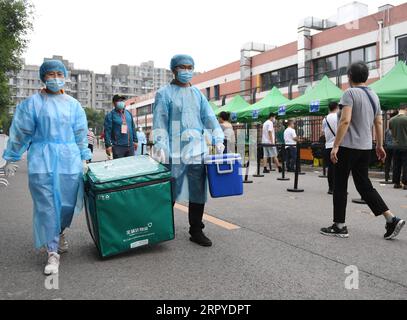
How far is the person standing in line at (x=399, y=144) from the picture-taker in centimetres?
→ 896

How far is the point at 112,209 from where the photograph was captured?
343 centimetres

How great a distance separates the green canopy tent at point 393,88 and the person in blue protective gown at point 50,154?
363 inches

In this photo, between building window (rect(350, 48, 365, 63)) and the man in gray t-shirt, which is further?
building window (rect(350, 48, 365, 63))

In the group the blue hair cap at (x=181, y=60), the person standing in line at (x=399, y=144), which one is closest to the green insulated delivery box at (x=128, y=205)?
the blue hair cap at (x=181, y=60)

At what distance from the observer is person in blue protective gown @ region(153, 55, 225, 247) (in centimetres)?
402

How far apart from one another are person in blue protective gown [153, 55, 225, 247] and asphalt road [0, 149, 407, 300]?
0.47 m

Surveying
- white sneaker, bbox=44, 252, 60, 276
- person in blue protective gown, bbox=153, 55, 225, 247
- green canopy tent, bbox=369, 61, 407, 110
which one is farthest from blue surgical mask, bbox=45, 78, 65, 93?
green canopy tent, bbox=369, 61, 407, 110

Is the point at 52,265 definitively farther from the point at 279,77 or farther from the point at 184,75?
the point at 279,77

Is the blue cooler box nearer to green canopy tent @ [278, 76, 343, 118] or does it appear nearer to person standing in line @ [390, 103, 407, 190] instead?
person standing in line @ [390, 103, 407, 190]

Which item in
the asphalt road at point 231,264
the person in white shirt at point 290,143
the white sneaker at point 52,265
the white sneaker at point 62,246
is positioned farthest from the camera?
the person in white shirt at point 290,143

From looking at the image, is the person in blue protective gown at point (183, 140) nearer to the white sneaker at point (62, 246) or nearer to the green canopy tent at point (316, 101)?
the white sneaker at point (62, 246)
